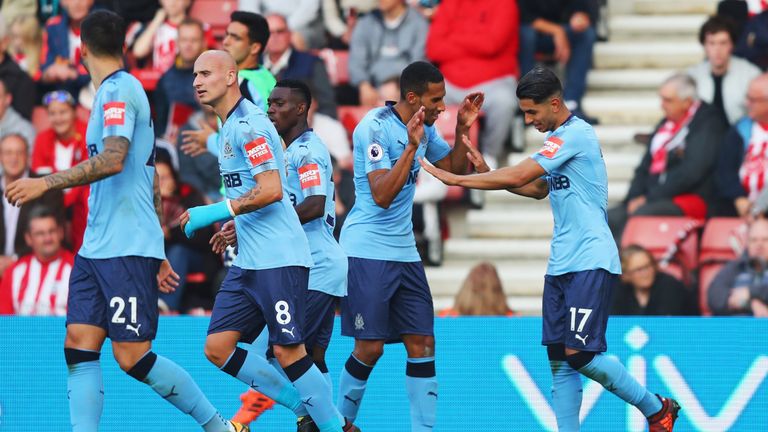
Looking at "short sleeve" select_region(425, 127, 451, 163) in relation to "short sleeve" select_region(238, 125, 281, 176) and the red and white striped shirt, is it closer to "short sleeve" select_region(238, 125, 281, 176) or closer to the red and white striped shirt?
"short sleeve" select_region(238, 125, 281, 176)

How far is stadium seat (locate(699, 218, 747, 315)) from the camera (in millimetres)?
12406

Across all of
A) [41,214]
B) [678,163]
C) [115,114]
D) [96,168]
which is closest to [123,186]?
[96,168]

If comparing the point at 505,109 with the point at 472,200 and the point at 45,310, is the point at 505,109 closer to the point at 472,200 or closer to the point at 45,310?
the point at 472,200

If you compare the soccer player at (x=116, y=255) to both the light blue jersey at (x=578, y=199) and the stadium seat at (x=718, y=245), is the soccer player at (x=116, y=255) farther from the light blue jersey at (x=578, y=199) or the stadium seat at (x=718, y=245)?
the stadium seat at (x=718, y=245)

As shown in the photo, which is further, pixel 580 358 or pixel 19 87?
pixel 19 87

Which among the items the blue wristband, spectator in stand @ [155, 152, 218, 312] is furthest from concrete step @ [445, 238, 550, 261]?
the blue wristband

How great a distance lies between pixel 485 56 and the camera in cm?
1403

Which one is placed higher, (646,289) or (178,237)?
(178,237)

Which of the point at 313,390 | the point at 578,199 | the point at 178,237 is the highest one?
the point at 578,199

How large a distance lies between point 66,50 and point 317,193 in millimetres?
6978

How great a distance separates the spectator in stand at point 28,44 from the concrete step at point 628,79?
5551mm

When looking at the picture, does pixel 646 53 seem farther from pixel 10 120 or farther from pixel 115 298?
pixel 115 298

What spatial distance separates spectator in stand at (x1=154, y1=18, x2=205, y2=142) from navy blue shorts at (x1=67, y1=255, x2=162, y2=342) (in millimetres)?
5587

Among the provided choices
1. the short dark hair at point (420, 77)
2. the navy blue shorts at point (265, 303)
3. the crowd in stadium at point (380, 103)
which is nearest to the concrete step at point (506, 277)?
the crowd in stadium at point (380, 103)
